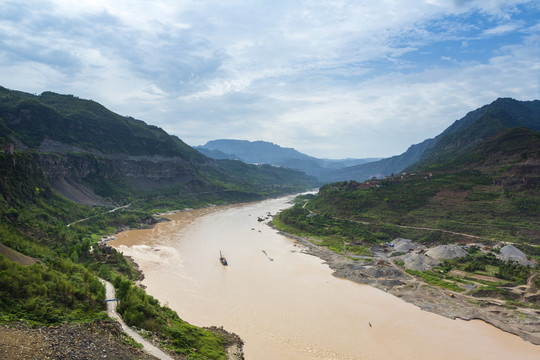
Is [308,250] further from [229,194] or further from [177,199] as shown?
[229,194]

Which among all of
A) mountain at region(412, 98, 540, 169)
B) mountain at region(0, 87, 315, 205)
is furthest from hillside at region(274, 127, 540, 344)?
Answer: mountain at region(0, 87, 315, 205)

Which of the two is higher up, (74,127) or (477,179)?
(74,127)

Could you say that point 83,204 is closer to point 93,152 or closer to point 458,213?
point 93,152

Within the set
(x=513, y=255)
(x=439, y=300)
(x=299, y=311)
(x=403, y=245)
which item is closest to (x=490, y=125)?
(x=403, y=245)

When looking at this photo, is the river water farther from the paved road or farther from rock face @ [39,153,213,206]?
rock face @ [39,153,213,206]

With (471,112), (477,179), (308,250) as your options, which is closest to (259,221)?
(308,250)

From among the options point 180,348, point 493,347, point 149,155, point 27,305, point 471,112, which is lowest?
point 493,347

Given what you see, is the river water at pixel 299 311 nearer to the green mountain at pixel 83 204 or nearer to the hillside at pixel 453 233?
the hillside at pixel 453 233
